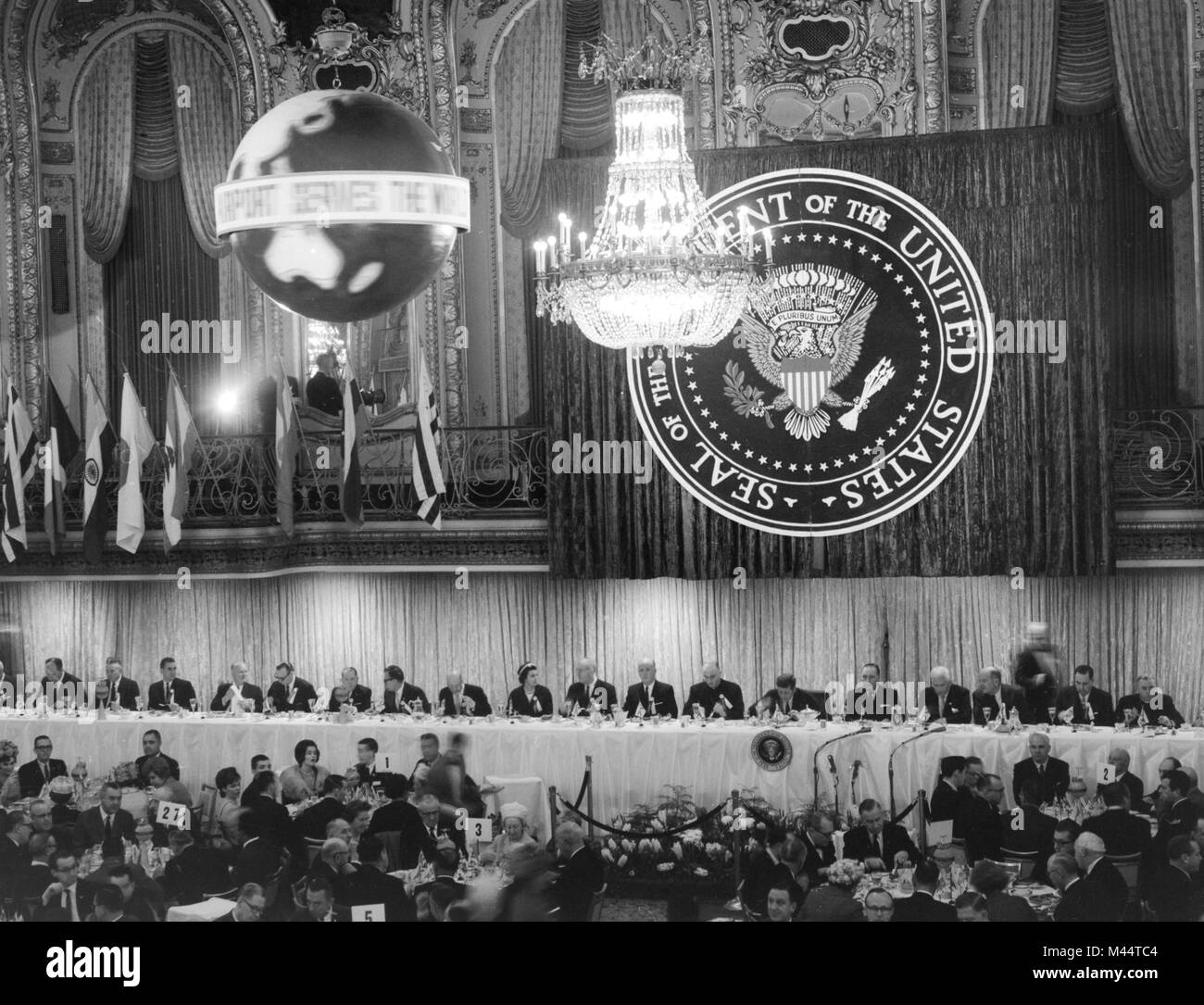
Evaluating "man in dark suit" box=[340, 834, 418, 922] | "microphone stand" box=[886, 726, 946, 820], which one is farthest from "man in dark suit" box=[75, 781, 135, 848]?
"microphone stand" box=[886, 726, 946, 820]

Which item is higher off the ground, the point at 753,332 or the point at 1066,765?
the point at 753,332

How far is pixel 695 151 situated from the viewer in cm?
1465

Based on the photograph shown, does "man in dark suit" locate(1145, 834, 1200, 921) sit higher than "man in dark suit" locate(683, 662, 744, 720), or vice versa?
"man in dark suit" locate(683, 662, 744, 720)

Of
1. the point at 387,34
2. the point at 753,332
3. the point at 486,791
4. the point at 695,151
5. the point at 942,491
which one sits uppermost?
the point at 387,34

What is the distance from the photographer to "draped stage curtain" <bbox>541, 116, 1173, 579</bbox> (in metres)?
14.0

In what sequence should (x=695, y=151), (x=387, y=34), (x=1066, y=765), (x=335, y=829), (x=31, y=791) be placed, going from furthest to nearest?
(x=387, y=34) < (x=695, y=151) < (x=31, y=791) < (x=1066, y=765) < (x=335, y=829)

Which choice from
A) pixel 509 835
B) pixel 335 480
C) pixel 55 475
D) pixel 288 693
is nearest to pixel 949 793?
pixel 509 835

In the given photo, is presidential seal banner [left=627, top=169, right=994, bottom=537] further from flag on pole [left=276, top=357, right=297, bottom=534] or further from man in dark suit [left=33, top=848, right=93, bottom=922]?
man in dark suit [left=33, top=848, right=93, bottom=922]

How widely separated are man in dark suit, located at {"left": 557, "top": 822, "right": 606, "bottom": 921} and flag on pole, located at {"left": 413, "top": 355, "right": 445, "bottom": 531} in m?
5.31

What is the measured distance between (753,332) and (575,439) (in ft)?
5.93

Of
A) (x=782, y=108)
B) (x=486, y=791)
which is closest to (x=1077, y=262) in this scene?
(x=782, y=108)

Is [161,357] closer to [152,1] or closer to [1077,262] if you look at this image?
[152,1]

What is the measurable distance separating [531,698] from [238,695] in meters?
2.53

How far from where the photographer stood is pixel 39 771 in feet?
44.9
